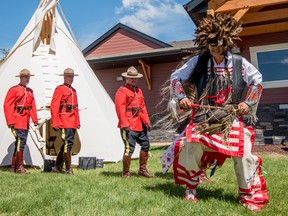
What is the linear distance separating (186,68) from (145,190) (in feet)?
5.30

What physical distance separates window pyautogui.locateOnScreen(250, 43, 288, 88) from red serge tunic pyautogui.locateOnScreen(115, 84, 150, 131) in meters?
6.09

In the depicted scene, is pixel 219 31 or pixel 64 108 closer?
pixel 219 31

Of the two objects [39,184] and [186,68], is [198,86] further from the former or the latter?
[39,184]

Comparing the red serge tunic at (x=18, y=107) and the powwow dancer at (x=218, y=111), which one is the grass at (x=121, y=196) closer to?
the powwow dancer at (x=218, y=111)

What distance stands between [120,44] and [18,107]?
11.8m

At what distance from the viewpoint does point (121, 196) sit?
3.87 metres

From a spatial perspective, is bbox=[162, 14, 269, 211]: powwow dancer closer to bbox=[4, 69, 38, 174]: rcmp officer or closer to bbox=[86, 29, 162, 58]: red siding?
bbox=[4, 69, 38, 174]: rcmp officer

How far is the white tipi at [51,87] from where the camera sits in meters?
7.27

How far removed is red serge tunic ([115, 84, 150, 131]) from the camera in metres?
5.64

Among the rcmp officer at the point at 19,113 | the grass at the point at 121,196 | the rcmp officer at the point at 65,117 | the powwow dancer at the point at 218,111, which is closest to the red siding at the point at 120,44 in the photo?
the rcmp officer at the point at 19,113

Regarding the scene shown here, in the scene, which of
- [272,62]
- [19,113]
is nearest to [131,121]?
[19,113]

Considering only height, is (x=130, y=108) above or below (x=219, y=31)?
below

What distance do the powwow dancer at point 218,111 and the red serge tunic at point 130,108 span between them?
1915 mm

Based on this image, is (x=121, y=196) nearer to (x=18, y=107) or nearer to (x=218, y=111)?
(x=218, y=111)
